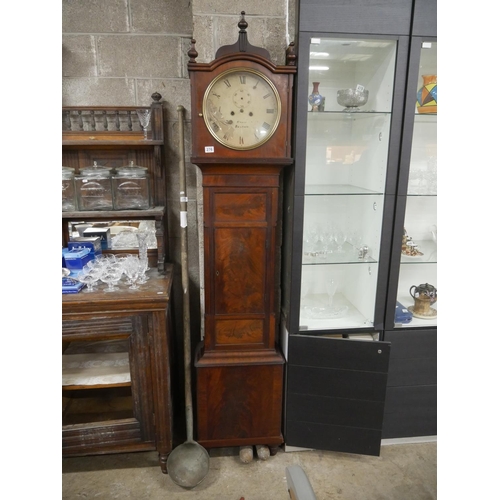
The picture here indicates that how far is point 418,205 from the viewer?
2.03 metres

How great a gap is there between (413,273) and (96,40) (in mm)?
2015

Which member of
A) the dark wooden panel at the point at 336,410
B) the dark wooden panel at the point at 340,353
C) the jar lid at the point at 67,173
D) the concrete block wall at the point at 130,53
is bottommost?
the dark wooden panel at the point at 336,410

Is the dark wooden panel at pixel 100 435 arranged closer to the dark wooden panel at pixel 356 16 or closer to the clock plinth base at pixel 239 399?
the clock plinth base at pixel 239 399

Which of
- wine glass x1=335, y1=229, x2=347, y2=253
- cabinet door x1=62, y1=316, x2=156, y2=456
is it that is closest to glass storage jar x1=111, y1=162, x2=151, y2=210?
cabinet door x1=62, y1=316, x2=156, y2=456

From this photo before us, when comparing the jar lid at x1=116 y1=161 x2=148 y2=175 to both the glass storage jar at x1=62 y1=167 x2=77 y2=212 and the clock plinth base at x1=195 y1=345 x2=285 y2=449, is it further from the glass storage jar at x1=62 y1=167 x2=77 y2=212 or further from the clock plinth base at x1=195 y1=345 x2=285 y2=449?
the clock plinth base at x1=195 y1=345 x2=285 y2=449

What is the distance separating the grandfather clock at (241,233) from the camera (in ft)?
5.07

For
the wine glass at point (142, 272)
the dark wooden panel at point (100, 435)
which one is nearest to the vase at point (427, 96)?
the wine glass at point (142, 272)

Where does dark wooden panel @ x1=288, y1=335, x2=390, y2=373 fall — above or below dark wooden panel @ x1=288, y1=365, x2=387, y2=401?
above

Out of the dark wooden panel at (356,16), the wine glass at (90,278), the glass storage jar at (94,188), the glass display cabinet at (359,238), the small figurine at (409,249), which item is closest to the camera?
the dark wooden panel at (356,16)

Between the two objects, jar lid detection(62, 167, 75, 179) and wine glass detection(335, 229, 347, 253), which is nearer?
jar lid detection(62, 167, 75, 179)

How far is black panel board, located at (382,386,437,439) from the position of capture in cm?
190

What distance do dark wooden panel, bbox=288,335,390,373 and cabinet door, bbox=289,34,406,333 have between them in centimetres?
6

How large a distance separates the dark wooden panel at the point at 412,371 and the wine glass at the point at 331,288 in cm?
41

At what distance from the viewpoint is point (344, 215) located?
6.33ft
